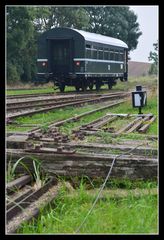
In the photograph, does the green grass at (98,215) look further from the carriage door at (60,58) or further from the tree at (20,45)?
the carriage door at (60,58)

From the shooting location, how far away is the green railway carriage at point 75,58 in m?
18.2

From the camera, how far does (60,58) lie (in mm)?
18781

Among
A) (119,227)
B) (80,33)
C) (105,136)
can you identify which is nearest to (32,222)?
(119,227)

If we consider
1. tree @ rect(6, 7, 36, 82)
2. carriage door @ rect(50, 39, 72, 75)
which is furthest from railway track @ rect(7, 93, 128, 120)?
tree @ rect(6, 7, 36, 82)

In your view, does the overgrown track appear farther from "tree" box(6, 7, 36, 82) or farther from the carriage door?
the carriage door

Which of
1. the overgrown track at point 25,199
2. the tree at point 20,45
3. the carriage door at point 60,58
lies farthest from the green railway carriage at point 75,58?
the overgrown track at point 25,199

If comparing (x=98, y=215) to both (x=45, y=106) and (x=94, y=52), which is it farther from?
(x=94, y=52)

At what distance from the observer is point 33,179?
176 inches

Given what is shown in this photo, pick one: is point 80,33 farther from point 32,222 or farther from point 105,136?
point 32,222

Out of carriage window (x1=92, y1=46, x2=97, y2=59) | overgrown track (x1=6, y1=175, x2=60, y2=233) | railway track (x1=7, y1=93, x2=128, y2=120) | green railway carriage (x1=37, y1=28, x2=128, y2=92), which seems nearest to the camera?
overgrown track (x1=6, y1=175, x2=60, y2=233)

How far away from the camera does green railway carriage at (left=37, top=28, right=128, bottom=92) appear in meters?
18.2

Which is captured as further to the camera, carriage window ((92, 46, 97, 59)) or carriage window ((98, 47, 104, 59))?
carriage window ((92, 46, 97, 59))

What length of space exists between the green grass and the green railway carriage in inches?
554

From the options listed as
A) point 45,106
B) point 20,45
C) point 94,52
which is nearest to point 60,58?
point 94,52
